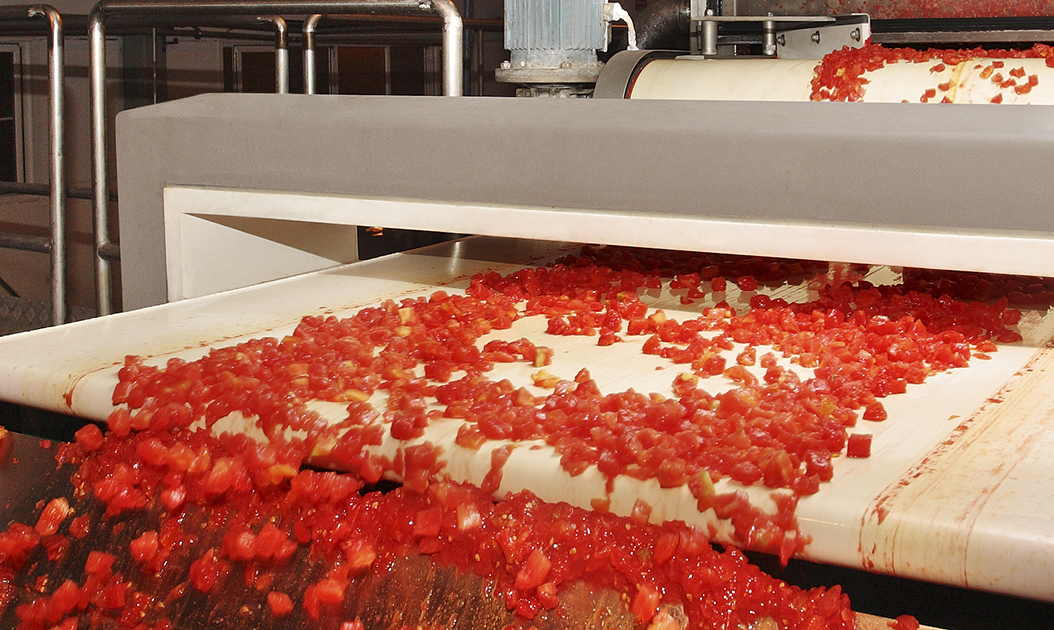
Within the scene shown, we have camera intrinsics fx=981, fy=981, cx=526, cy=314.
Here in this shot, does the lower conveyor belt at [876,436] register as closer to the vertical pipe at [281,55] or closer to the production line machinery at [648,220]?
the production line machinery at [648,220]

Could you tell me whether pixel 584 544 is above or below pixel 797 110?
below

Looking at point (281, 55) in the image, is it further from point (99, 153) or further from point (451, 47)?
point (451, 47)

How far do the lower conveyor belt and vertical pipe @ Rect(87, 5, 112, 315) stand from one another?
3.30ft

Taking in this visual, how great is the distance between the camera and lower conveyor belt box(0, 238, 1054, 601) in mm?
702

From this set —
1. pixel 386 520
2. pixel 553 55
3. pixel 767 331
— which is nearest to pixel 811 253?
pixel 767 331

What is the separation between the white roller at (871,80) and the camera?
7.77 feet

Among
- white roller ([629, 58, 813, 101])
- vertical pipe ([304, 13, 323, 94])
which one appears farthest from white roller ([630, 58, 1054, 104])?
vertical pipe ([304, 13, 323, 94])

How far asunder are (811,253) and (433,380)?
0.45m

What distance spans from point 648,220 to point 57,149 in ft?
5.75

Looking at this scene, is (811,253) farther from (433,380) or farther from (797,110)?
(433,380)

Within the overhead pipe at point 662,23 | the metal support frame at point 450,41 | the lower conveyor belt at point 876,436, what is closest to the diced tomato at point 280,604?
the lower conveyor belt at point 876,436

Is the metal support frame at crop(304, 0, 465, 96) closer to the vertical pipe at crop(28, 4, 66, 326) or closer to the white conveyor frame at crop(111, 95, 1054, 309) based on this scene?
the white conveyor frame at crop(111, 95, 1054, 309)

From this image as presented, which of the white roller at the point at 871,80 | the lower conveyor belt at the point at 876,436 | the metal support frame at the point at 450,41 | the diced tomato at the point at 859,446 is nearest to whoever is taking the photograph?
the lower conveyor belt at the point at 876,436

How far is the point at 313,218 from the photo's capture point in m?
1.41
